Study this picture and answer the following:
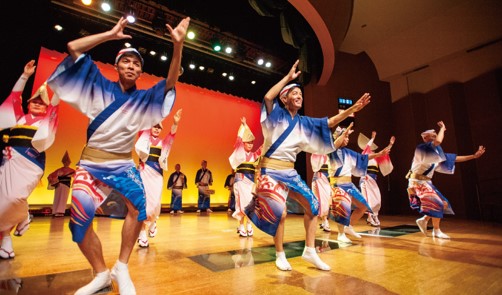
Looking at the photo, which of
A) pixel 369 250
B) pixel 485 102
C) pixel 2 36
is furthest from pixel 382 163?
pixel 2 36

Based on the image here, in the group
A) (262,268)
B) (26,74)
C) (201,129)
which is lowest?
(262,268)

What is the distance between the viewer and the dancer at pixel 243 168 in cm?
479

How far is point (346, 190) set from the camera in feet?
13.3

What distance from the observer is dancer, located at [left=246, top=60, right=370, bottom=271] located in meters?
2.52

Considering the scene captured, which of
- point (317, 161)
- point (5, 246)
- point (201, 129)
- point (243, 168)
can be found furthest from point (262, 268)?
point (201, 129)

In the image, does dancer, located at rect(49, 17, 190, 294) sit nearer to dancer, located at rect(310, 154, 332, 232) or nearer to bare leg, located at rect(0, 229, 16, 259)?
bare leg, located at rect(0, 229, 16, 259)

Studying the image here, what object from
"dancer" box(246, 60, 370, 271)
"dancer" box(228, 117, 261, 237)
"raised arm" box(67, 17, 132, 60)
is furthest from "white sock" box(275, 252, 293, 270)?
"raised arm" box(67, 17, 132, 60)

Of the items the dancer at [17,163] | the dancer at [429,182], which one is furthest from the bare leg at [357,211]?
the dancer at [17,163]

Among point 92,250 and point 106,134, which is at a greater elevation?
point 106,134

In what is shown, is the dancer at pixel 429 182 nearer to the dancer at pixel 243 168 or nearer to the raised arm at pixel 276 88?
the dancer at pixel 243 168

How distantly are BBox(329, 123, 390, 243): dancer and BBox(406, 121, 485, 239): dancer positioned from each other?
1.00m

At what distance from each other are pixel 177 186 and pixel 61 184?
11.2 feet

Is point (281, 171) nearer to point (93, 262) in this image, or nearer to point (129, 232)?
point (129, 232)

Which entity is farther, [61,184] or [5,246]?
[61,184]
